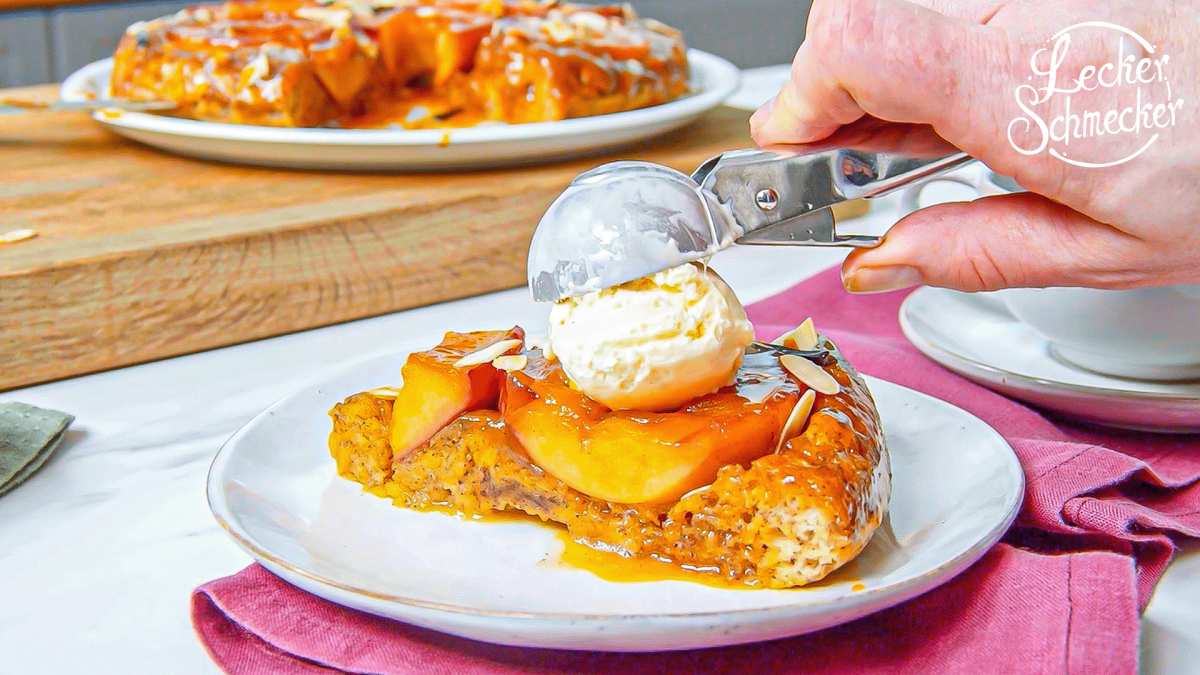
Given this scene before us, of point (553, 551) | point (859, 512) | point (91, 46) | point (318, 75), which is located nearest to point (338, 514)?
point (553, 551)

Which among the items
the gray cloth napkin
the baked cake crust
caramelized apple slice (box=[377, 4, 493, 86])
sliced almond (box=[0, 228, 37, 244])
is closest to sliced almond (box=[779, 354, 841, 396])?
the baked cake crust

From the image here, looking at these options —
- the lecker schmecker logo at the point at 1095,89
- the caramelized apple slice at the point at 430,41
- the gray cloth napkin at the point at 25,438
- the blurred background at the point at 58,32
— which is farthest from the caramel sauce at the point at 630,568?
the blurred background at the point at 58,32

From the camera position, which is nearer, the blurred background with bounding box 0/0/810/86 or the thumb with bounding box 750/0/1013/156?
the thumb with bounding box 750/0/1013/156

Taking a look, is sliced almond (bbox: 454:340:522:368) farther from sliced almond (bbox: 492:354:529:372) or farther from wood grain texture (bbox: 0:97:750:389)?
wood grain texture (bbox: 0:97:750:389)

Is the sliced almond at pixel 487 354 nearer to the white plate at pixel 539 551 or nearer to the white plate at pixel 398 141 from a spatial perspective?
the white plate at pixel 539 551

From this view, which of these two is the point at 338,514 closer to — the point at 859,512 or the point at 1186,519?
the point at 859,512

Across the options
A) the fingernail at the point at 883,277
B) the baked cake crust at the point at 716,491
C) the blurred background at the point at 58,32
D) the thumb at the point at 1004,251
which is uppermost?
the thumb at the point at 1004,251

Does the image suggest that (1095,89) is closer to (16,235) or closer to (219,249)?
(219,249)
